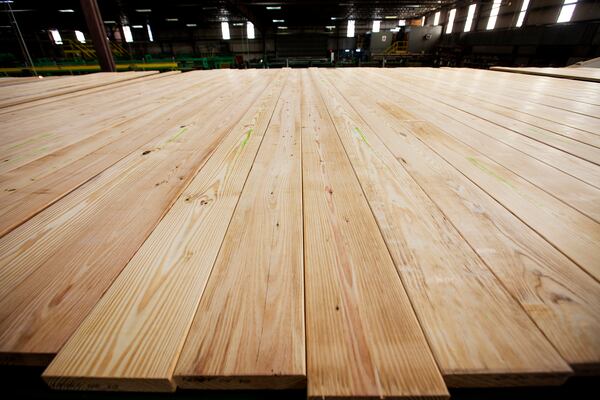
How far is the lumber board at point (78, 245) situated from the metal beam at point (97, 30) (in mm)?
5172

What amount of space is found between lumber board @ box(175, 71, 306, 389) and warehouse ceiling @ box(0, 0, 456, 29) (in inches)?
553

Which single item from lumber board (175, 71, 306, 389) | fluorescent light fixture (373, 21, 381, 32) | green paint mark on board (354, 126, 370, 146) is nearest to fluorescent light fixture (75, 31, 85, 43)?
fluorescent light fixture (373, 21, 381, 32)

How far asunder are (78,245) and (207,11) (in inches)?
829

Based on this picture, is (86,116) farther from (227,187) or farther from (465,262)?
(465,262)

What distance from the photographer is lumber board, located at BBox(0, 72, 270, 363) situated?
0.54 m

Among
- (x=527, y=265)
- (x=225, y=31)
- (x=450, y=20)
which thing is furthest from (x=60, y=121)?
(x=225, y=31)

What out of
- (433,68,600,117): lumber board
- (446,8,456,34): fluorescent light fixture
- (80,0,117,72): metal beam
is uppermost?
(446,8,456,34): fluorescent light fixture

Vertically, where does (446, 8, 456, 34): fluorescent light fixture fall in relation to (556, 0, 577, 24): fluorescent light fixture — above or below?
above

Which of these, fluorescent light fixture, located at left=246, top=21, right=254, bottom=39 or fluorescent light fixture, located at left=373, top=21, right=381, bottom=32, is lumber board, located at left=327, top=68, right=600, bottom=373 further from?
fluorescent light fixture, located at left=373, top=21, right=381, bottom=32

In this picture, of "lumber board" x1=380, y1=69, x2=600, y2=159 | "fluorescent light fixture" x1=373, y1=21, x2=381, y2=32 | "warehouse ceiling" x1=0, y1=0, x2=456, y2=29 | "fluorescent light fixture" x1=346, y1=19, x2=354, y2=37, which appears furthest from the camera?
"fluorescent light fixture" x1=373, y1=21, x2=381, y2=32

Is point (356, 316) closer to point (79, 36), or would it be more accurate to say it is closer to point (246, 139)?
point (246, 139)

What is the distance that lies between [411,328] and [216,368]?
35cm

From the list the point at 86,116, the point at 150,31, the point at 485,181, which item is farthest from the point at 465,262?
the point at 150,31

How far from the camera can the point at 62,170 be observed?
3.90 ft
